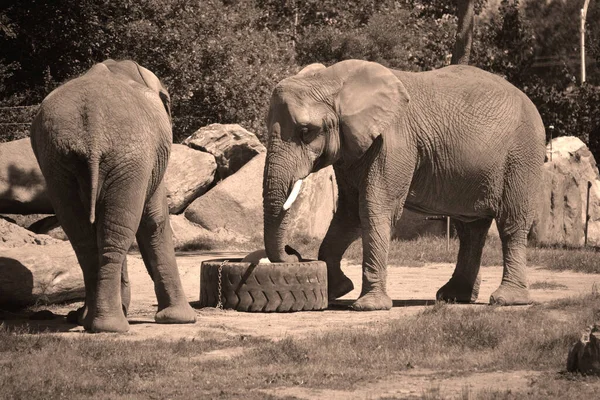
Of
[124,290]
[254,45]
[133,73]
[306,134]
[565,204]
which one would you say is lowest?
[124,290]

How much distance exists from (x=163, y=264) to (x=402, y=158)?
9.23ft

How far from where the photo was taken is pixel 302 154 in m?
12.2

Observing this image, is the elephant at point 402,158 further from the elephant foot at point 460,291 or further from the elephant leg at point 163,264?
the elephant leg at point 163,264

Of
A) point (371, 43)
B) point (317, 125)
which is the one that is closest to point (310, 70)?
point (317, 125)

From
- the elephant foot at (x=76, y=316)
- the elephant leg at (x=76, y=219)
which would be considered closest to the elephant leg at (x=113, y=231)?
the elephant leg at (x=76, y=219)

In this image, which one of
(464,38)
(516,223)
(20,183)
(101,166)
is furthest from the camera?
(464,38)

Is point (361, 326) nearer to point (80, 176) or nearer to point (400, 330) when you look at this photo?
point (400, 330)

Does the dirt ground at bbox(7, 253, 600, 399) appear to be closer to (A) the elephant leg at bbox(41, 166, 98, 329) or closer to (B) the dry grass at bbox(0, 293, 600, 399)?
(B) the dry grass at bbox(0, 293, 600, 399)

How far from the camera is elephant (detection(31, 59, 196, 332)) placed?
31.7 ft

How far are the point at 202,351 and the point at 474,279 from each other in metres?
4.62

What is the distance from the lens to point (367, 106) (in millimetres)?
12266

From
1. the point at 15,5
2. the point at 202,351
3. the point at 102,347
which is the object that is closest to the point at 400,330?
the point at 202,351

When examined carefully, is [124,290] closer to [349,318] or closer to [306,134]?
[349,318]

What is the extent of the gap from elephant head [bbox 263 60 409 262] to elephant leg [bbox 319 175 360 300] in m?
0.61
